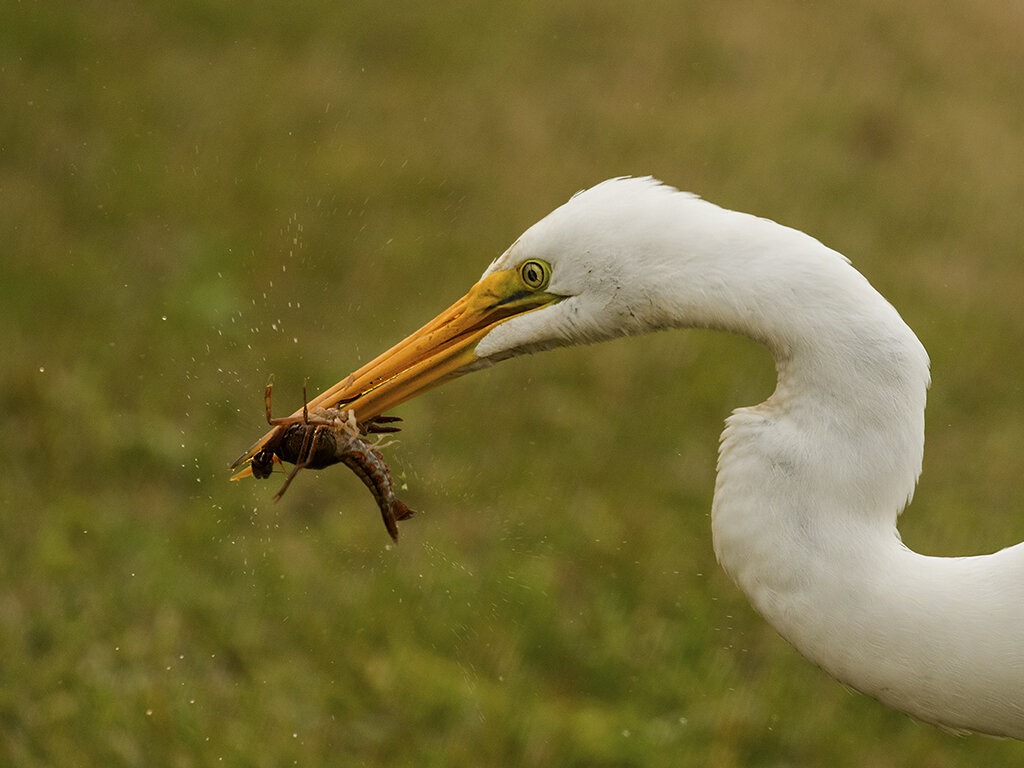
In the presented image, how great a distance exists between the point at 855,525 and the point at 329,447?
118cm

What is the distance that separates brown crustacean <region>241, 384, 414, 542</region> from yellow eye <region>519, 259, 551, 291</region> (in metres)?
0.54

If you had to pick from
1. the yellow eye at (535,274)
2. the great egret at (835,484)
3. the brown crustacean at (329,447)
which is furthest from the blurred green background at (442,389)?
the great egret at (835,484)

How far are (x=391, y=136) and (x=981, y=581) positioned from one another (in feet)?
19.3

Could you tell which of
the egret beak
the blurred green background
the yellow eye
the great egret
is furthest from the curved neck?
the blurred green background

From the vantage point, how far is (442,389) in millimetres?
5781

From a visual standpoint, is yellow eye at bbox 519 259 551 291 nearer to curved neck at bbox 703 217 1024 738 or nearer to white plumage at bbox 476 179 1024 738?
white plumage at bbox 476 179 1024 738

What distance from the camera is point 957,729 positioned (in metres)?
2.35

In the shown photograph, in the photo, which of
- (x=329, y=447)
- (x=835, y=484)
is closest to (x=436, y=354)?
(x=329, y=447)

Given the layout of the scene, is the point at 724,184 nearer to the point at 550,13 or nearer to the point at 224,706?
the point at 550,13

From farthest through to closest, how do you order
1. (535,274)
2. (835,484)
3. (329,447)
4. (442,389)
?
Answer: (442,389) < (329,447) < (535,274) < (835,484)

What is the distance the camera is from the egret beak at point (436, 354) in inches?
106

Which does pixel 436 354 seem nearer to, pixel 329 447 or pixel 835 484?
pixel 329 447

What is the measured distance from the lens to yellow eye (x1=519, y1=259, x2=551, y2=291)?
2.59 m

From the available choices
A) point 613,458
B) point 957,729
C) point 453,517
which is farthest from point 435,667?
point 957,729
